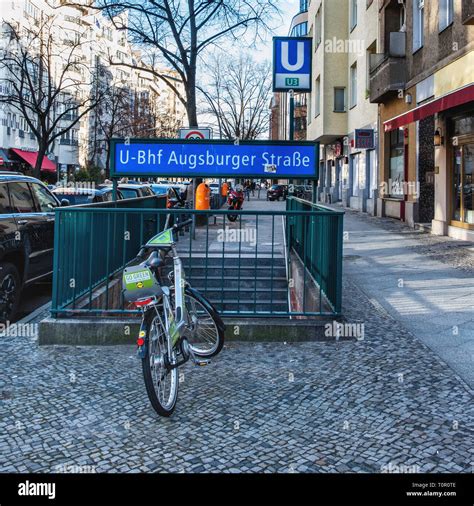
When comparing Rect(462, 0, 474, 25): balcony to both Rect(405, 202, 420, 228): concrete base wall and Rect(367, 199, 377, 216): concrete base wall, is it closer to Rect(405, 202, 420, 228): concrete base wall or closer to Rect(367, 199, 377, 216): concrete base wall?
Rect(405, 202, 420, 228): concrete base wall

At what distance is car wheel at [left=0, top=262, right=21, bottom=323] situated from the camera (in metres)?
7.39

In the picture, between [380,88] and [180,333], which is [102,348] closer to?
[180,333]

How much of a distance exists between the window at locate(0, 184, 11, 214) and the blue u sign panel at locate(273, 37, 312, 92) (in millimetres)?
4270

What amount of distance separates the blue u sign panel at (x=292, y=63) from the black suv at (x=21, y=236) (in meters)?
4.01

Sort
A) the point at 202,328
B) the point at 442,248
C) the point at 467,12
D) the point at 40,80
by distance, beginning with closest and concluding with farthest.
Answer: the point at 202,328 → the point at 467,12 → the point at 442,248 → the point at 40,80

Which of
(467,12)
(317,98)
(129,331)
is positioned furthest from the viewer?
(317,98)

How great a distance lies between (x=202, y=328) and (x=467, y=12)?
10456 millimetres

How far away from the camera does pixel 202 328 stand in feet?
18.8

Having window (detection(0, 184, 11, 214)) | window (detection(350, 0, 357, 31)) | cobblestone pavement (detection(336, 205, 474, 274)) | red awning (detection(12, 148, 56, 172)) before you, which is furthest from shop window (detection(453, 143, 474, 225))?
red awning (detection(12, 148, 56, 172))

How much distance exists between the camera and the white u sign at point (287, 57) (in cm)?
934

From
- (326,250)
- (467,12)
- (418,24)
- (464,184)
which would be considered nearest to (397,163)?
(418,24)

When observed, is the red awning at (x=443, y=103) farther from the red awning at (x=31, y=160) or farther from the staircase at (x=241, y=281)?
the red awning at (x=31, y=160)

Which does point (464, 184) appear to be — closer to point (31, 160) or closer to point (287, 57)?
point (287, 57)

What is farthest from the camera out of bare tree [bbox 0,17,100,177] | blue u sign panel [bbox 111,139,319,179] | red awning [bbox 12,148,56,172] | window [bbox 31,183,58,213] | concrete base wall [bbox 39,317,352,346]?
red awning [bbox 12,148,56,172]
